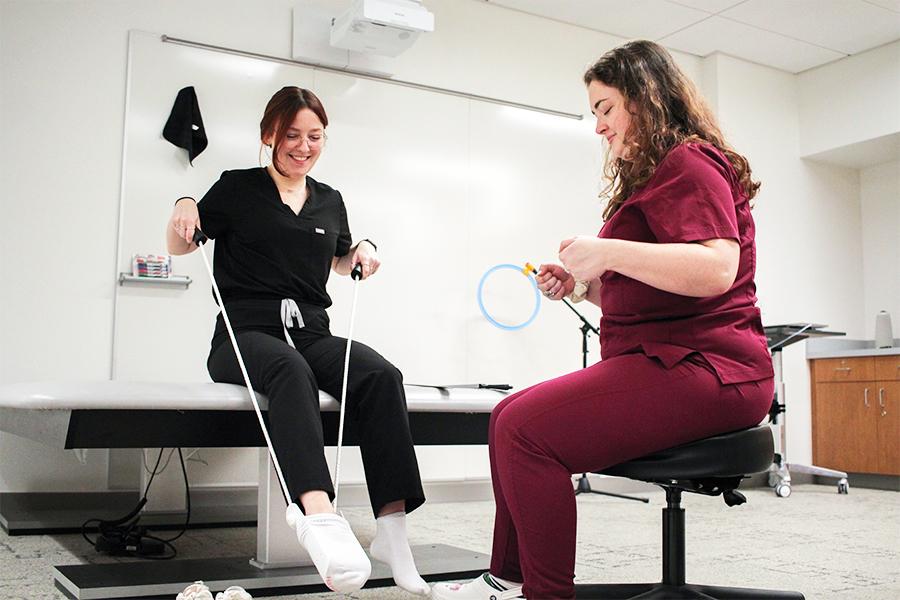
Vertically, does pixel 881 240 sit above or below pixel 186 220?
above

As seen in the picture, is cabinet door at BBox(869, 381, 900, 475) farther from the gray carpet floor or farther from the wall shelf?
the wall shelf

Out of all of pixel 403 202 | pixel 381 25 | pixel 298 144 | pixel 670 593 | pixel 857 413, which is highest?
pixel 381 25

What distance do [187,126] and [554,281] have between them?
2672 millimetres

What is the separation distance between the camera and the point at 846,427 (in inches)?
217

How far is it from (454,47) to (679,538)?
3.60m

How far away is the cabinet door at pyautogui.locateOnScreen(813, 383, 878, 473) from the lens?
536 centimetres

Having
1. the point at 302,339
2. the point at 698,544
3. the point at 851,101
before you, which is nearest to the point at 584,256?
the point at 302,339

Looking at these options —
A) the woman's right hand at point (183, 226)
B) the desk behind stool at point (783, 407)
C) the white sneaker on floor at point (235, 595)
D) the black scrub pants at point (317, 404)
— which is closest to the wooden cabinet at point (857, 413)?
the desk behind stool at point (783, 407)

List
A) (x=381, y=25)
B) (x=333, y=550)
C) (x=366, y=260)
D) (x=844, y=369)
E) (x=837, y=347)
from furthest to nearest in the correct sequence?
(x=837, y=347), (x=844, y=369), (x=381, y=25), (x=366, y=260), (x=333, y=550)

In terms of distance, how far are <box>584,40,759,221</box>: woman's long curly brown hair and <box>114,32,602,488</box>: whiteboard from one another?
274cm

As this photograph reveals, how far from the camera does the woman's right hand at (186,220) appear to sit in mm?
2162

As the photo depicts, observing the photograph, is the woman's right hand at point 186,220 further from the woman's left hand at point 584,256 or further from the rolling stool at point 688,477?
the rolling stool at point 688,477

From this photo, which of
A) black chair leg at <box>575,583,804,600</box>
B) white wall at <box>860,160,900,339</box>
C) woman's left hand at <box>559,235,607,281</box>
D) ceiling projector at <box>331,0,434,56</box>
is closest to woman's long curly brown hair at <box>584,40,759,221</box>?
woman's left hand at <box>559,235,607,281</box>

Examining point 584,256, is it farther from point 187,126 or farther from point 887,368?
point 887,368
